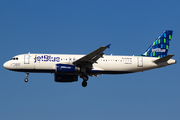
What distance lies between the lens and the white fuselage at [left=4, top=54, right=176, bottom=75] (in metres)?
42.9

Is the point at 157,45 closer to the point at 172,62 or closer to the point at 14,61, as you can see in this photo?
the point at 172,62

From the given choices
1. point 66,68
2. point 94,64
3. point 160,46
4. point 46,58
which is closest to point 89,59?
point 94,64

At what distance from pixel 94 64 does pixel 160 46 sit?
10862 millimetres

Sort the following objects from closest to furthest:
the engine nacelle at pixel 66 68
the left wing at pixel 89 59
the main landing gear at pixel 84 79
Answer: the left wing at pixel 89 59, the engine nacelle at pixel 66 68, the main landing gear at pixel 84 79

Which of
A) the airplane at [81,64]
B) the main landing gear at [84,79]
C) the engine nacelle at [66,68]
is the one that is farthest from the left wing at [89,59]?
the main landing gear at [84,79]

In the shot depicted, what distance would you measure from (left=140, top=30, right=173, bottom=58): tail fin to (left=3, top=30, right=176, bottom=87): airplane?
97cm

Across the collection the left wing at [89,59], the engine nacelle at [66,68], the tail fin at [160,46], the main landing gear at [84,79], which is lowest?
the main landing gear at [84,79]

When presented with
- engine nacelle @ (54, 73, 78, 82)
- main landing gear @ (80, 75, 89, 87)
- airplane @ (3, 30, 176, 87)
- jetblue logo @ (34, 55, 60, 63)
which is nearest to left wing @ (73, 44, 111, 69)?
airplane @ (3, 30, 176, 87)

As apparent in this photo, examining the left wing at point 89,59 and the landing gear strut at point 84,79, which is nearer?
the left wing at point 89,59

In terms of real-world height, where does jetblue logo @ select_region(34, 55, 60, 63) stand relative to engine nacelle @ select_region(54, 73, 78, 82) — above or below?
above

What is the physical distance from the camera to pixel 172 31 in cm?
5038

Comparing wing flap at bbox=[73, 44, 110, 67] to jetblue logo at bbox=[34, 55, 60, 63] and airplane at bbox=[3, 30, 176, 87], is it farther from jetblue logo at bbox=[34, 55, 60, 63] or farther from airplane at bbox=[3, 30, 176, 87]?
jetblue logo at bbox=[34, 55, 60, 63]

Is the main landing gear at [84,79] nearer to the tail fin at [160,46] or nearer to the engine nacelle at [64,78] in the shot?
the engine nacelle at [64,78]

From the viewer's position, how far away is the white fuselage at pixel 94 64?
4294 centimetres
